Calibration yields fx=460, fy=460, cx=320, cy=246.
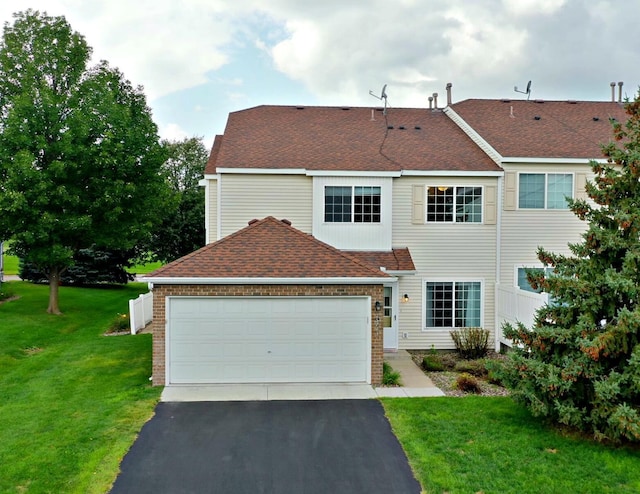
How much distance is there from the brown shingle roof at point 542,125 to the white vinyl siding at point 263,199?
6399 mm

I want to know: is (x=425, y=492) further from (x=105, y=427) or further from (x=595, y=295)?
(x=105, y=427)

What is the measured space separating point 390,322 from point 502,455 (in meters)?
7.46

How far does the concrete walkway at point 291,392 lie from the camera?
9.70m

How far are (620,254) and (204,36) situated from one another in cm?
1701

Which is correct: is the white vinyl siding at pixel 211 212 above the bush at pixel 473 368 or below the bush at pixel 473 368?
above

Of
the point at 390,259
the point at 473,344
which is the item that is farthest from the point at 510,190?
the point at 473,344

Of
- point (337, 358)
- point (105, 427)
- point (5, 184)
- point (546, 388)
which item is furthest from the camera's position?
point (5, 184)

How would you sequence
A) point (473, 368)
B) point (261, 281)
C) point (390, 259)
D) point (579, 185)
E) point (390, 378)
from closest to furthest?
point (261, 281), point (390, 378), point (473, 368), point (390, 259), point (579, 185)

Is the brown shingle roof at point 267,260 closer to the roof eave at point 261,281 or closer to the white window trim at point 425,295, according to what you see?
the roof eave at point 261,281

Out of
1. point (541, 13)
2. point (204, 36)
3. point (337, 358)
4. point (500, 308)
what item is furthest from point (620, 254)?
point (204, 36)

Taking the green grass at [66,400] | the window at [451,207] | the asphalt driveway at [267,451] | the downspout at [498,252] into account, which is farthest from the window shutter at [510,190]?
the green grass at [66,400]

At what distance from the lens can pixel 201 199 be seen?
29.5 meters

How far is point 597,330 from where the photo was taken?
7.46 meters

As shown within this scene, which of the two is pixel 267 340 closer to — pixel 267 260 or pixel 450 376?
pixel 267 260
